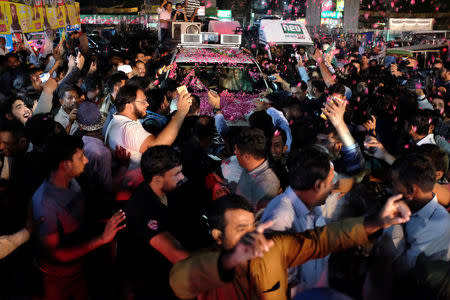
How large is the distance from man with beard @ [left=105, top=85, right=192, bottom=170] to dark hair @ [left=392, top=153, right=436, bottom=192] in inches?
69.1

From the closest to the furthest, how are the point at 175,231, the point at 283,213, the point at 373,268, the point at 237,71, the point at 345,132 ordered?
the point at 283,213 → the point at 373,268 → the point at 175,231 → the point at 345,132 → the point at 237,71

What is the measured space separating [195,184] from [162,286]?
3.86 ft

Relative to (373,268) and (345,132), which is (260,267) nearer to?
(373,268)

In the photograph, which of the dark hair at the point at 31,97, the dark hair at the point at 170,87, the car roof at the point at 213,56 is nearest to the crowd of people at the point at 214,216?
the dark hair at the point at 170,87

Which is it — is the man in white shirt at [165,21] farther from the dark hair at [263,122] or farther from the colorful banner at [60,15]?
the dark hair at [263,122]

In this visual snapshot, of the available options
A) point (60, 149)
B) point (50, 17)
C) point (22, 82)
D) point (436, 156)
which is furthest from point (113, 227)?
point (50, 17)

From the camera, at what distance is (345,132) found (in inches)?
116

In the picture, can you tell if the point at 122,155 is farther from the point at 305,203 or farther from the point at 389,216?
the point at 389,216

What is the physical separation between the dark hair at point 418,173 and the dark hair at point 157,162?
144 centimetres

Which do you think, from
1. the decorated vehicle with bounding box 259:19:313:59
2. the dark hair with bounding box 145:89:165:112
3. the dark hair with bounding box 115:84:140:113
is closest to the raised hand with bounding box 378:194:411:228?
the dark hair with bounding box 115:84:140:113

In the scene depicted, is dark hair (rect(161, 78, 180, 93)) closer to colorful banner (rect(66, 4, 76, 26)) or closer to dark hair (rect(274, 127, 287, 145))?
dark hair (rect(274, 127, 287, 145))

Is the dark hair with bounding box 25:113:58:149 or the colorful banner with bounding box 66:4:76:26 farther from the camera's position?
the colorful banner with bounding box 66:4:76:26

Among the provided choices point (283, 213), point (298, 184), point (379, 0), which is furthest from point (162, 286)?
point (379, 0)

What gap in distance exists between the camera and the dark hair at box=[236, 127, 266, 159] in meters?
2.74
